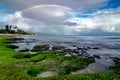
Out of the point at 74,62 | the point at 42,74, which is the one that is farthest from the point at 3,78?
the point at 74,62

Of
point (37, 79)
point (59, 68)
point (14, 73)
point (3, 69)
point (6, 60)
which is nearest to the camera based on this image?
point (37, 79)

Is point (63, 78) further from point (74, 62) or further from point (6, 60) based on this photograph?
point (6, 60)

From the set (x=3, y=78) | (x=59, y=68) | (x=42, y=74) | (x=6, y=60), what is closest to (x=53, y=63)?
(x=59, y=68)

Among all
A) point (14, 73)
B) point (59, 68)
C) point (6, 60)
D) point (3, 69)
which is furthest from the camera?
point (6, 60)

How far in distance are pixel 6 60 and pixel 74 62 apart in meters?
11.5

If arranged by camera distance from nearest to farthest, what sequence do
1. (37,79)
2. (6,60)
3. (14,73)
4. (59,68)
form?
1. (37,79)
2. (14,73)
3. (59,68)
4. (6,60)

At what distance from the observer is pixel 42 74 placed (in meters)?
24.1

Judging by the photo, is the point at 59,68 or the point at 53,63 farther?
the point at 53,63

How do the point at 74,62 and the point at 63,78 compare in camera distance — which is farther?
the point at 74,62

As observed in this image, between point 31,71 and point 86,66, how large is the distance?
10345mm

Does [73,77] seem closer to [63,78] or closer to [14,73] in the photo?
[63,78]

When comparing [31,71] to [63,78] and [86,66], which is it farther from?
[86,66]

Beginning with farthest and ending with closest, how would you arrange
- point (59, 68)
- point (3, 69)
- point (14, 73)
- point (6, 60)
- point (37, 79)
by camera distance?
point (6, 60) → point (59, 68) → point (3, 69) → point (14, 73) → point (37, 79)

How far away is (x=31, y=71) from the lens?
24.1 metres
